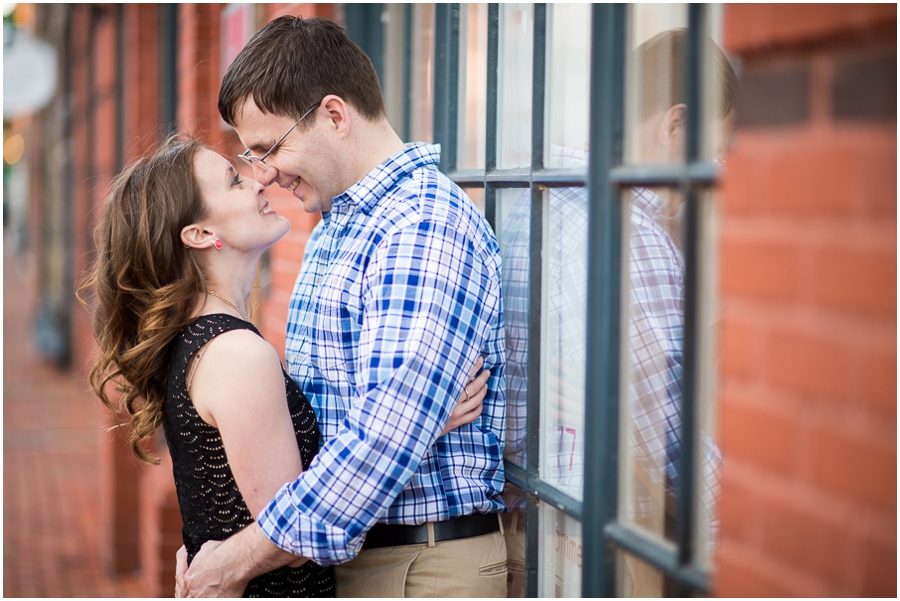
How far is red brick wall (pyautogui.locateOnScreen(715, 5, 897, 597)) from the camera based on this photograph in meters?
1.03

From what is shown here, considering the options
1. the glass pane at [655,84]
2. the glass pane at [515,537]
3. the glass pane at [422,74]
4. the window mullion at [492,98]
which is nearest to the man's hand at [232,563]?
the glass pane at [515,537]

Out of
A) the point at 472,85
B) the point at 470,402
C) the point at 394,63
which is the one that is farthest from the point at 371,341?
the point at 394,63

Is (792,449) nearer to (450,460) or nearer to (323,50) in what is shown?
(450,460)

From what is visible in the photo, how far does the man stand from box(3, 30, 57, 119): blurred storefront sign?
29.6 ft

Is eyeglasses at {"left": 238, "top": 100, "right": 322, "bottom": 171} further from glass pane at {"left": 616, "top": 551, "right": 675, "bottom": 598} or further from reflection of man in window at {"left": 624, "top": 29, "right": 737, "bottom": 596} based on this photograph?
glass pane at {"left": 616, "top": 551, "right": 675, "bottom": 598}

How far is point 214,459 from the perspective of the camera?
2156 millimetres

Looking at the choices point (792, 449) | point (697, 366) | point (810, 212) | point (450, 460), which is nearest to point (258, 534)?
point (450, 460)

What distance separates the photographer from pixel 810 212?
108 centimetres

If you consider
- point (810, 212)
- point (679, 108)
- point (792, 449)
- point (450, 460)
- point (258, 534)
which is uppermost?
point (679, 108)

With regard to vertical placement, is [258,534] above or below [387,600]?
above

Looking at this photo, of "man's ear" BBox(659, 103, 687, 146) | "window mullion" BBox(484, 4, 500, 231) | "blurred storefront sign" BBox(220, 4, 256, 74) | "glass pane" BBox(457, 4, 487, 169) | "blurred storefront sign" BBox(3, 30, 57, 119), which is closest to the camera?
"man's ear" BBox(659, 103, 687, 146)

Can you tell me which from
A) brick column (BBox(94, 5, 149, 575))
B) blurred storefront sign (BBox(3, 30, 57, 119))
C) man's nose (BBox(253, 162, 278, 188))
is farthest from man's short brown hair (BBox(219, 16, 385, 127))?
blurred storefront sign (BBox(3, 30, 57, 119))

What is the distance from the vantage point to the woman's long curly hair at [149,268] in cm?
220

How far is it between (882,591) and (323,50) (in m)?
1.68
